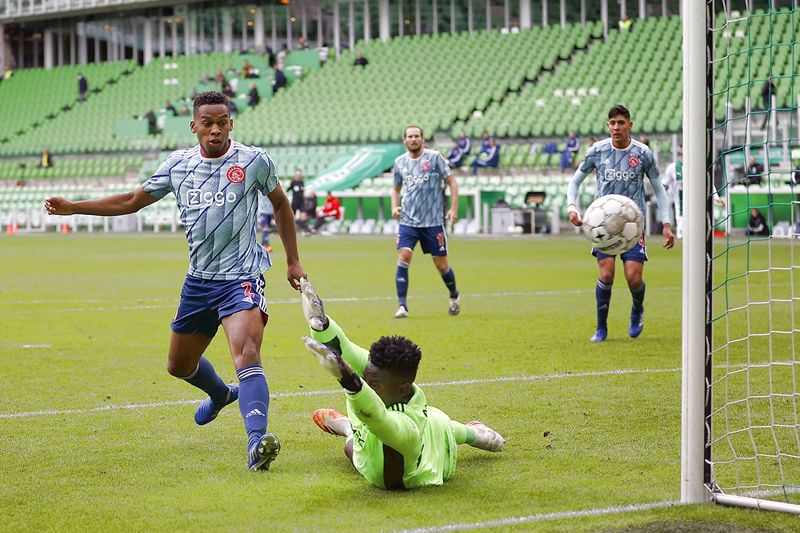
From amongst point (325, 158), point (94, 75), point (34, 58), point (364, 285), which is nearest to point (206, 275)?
point (364, 285)

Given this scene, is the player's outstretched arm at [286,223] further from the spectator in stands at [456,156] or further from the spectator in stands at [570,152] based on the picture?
the spectator in stands at [456,156]

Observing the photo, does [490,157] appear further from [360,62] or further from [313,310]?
[313,310]

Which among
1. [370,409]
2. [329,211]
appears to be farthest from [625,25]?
[370,409]

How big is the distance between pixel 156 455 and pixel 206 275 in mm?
896

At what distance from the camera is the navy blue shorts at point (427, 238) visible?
1181 cm

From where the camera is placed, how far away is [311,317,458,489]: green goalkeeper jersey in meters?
4.16

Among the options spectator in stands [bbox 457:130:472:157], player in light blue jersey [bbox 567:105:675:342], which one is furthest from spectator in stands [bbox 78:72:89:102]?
player in light blue jersey [bbox 567:105:675:342]

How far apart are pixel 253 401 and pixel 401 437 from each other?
2.83ft

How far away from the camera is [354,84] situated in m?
41.6

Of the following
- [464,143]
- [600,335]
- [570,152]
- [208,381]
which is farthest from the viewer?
[464,143]

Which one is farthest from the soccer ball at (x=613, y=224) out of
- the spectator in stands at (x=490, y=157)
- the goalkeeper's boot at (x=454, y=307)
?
the spectator in stands at (x=490, y=157)

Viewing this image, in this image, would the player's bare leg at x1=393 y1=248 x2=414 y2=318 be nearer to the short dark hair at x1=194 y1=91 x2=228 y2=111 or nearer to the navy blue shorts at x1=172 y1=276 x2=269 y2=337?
the navy blue shorts at x1=172 y1=276 x2=269 y2=337

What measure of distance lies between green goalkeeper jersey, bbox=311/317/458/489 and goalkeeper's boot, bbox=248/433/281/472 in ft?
1.16

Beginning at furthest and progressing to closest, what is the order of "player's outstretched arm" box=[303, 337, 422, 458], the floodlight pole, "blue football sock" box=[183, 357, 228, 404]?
"blue football sock" box=[183, 357, 228, 404] → the floodlight pole → "player's outstretched arm" box=[303, 337, 422, 458]
